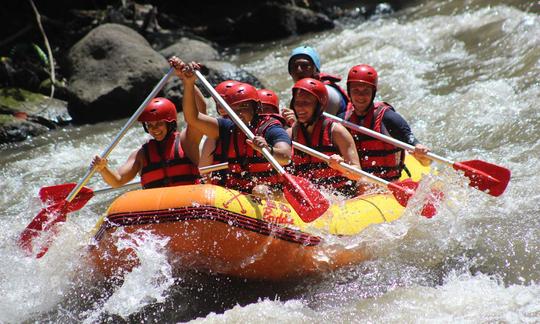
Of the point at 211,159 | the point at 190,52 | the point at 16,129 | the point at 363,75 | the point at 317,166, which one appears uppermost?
the point at 363,75

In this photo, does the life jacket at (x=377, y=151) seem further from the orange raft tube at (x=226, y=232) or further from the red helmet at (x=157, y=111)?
the red helmet at (x=157, y=111)

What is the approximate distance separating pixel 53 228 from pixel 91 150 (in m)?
3.90

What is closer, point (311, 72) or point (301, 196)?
point (301, 196)

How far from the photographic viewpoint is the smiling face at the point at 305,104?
202 inches

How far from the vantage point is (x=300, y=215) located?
14.9 ft

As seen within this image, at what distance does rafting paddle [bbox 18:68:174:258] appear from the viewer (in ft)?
16.6

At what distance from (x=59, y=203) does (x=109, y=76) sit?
536 cm

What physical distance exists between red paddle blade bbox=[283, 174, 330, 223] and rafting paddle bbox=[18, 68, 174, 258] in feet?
4.13

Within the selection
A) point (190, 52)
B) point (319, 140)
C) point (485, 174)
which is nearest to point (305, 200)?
point (319, 140)

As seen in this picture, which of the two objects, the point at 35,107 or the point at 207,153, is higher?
the point at 207,153

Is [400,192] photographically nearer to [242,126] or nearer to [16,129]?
[242,126]

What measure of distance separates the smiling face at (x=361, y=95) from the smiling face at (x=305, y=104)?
621 millimetres

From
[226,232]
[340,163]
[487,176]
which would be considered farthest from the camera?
[487,176]

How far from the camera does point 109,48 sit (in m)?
10.6
